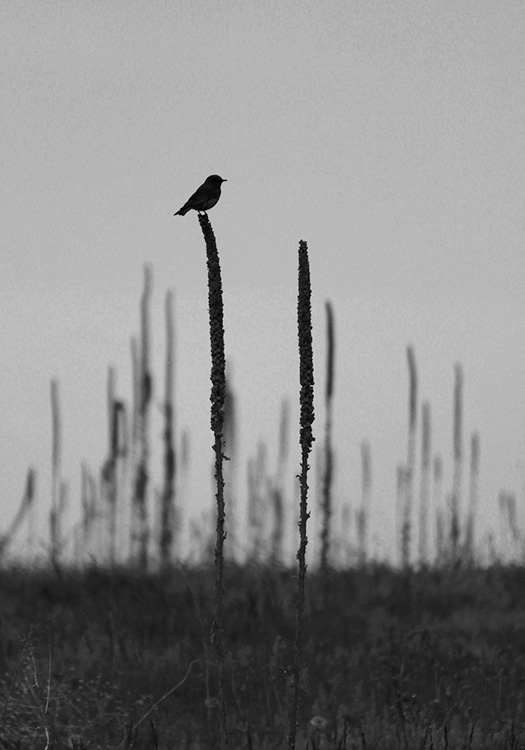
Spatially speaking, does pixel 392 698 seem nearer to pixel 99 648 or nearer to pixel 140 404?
pixel 99 648

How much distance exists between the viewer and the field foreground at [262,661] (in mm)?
8938

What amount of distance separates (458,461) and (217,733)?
1848 centimetres

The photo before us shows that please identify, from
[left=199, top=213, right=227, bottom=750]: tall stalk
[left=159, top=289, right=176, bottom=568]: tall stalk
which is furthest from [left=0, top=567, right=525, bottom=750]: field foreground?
[left=159, top=289, right=176, bottom=568]: tall stalk

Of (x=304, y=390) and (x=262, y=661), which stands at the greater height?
(x=304, y=390)

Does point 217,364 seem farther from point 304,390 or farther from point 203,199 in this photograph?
point 203,199

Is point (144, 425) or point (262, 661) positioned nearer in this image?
point (262, 661)

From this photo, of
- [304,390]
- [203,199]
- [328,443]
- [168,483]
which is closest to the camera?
[304,390]

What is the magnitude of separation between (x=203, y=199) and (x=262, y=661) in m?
5.33

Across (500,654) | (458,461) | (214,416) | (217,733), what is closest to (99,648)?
(217,733)

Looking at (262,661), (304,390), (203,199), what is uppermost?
(203,199)

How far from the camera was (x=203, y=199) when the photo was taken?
23.7ft

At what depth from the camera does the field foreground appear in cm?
894

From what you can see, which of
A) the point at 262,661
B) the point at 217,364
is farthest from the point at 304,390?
the point at 262,661

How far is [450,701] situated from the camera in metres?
10.2
